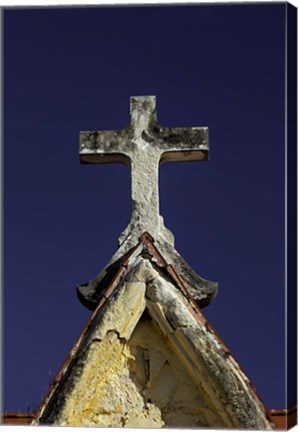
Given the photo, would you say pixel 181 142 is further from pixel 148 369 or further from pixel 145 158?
pixel 148 369

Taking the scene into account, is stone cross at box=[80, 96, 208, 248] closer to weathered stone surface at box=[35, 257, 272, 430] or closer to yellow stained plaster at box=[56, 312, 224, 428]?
weathered stone surface at box=[35, 257, 272, 430]

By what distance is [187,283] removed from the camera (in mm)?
5176

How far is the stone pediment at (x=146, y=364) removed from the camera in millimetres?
5000

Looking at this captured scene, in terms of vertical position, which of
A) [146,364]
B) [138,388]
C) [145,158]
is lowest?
[138,388]

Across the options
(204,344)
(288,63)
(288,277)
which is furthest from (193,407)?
(288,63)

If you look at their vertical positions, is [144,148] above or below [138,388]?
above

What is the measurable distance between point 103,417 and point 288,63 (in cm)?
181

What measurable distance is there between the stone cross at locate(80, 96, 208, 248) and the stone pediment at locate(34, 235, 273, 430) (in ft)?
0.85

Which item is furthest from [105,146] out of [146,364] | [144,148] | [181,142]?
[146,364]

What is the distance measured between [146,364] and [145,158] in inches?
38.4

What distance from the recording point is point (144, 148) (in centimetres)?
545

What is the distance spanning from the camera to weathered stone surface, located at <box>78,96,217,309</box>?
521 centimetres

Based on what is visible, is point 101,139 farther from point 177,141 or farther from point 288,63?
point 288,63

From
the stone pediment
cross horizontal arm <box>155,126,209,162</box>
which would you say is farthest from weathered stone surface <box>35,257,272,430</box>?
cross horizontal arm <box>155,126,209,162</box>
